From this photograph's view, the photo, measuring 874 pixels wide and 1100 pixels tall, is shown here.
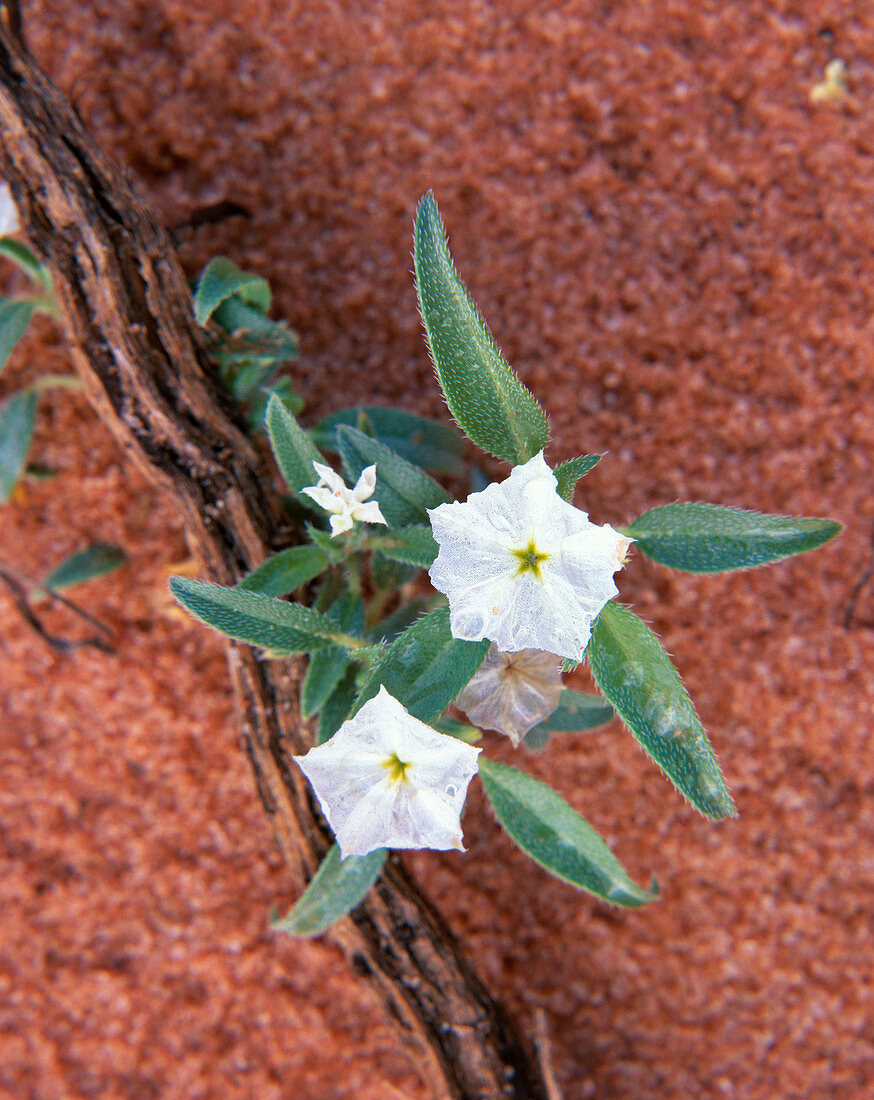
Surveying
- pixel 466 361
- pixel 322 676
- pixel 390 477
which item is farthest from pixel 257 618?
pixel 466 361

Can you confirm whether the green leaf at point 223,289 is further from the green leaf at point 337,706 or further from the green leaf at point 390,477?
the green leaf at point 337,706

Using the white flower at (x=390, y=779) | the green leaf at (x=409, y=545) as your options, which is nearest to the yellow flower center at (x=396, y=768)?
the white flower at (x=390, y=779)

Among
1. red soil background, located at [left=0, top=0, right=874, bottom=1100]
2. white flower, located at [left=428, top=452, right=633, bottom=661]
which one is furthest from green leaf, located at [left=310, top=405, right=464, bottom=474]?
white flower, located at [left=428, top=452, right=633, bottom=661]

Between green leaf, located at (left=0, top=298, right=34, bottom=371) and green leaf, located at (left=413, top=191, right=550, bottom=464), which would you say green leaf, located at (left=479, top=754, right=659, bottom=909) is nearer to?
green leaf, located at (left=413, top=191, right=550, bottom=464)

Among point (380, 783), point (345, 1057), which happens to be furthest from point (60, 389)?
point (345, 1057)

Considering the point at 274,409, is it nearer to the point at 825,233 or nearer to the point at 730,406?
the point at 730,406

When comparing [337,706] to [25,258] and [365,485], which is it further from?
Result: [25,258]
